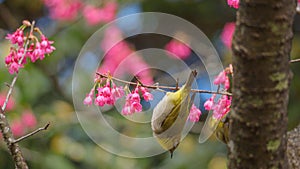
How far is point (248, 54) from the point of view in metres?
0.76

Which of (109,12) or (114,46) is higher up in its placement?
(109,12)

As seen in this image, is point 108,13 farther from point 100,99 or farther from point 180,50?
point 100,99

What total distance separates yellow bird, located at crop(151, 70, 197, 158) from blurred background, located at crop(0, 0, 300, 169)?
1.68 m

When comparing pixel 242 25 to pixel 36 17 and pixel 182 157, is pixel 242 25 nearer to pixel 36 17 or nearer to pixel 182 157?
pixel 182 157

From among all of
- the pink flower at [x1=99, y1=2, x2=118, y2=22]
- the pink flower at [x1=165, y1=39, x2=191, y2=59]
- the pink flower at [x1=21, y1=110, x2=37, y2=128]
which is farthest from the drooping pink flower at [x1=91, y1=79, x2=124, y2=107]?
the pink flower at [x1=99, y1=2, x2=118, y2=22]

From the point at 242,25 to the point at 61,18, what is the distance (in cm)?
251

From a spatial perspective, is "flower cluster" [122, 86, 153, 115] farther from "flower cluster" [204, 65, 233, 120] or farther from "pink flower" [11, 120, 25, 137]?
"pink flower" [11, 120, 25, 137]

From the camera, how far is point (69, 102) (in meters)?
3.23

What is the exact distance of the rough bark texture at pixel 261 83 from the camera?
0.75 metres

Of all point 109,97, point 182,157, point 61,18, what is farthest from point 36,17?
point 109,97

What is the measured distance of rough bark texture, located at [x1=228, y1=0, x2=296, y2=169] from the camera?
0.75m

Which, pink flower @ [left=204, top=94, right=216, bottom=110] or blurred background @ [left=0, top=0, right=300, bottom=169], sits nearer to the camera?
pink flower @ [left=204, top=94, right=216, bottom=110]

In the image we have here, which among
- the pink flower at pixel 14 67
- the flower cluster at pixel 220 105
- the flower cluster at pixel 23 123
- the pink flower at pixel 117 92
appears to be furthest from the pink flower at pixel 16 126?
the flower cluster at pixel 220 105


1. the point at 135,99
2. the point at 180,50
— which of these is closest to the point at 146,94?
the point at 135,99
